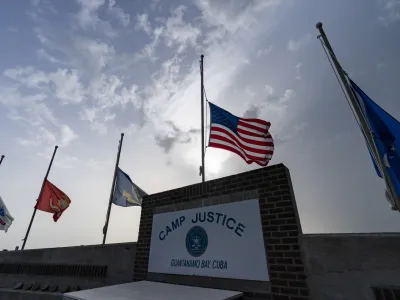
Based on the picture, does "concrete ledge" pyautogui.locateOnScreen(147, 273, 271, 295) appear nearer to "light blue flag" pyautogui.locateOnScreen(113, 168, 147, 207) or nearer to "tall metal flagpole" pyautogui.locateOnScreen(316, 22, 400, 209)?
"tall metal flagpole" pyautogui.locateOnScreen(316, 22, 400, 209)

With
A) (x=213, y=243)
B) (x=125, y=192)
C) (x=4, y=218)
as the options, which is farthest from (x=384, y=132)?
(x=4, y=218)

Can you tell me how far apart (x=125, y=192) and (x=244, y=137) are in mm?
7351

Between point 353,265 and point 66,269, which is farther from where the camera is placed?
point 66,269

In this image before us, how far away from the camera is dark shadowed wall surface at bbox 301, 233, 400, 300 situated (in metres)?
3.23

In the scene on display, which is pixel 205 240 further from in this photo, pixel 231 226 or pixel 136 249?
pixel 136 249

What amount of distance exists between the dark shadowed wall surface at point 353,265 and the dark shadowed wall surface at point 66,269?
4.91 metres

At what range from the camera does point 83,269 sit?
25.0ft

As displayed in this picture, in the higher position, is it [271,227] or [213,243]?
[271,227]

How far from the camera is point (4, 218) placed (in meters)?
15.1

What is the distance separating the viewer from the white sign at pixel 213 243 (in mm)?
4301

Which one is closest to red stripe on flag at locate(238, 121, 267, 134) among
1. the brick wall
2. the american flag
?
the american flag

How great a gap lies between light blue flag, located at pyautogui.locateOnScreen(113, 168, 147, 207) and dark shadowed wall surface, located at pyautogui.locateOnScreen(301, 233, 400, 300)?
29.9 feet

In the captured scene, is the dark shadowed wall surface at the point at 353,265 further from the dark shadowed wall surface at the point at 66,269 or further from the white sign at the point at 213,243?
the dark shadowed wall surface at the point at 66,269

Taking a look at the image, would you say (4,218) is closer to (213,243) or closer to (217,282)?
(213,243)
